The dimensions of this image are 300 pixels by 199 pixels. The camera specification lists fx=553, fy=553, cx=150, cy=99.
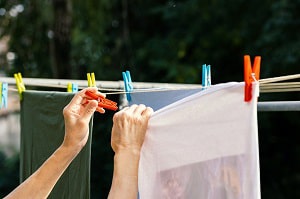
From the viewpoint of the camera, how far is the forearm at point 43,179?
1.06 m

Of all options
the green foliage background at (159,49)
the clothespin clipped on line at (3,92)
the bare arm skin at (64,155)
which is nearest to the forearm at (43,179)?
the bare arm skin at (64,155)

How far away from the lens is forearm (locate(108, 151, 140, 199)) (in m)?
1.05

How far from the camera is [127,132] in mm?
1104

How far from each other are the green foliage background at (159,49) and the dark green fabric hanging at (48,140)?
12.0 feet

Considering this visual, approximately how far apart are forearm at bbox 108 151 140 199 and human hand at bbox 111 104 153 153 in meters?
0.02

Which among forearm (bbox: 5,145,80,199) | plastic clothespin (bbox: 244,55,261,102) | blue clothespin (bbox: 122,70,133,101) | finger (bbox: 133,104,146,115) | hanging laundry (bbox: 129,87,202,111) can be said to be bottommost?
forearm (bbox: 5,145,80,199)

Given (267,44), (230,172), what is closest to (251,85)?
(230,172)

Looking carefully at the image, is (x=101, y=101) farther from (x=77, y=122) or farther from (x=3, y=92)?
(x=3, y=92)

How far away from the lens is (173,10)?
19.8 ft

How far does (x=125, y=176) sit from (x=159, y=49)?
202 inches

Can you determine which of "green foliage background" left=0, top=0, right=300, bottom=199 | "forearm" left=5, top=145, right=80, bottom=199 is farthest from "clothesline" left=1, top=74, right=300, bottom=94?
"green foliage background" left=0, top=0, right=300, bottom=199

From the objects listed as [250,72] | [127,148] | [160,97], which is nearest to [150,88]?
[160,97]

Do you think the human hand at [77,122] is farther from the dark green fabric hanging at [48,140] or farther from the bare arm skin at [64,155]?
the dark green fabric hanging at [48,140]

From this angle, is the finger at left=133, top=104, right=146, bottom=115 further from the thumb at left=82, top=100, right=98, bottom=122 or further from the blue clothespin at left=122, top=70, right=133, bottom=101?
the blue clothespin at left=122, top=70, right=133, bottom=101
